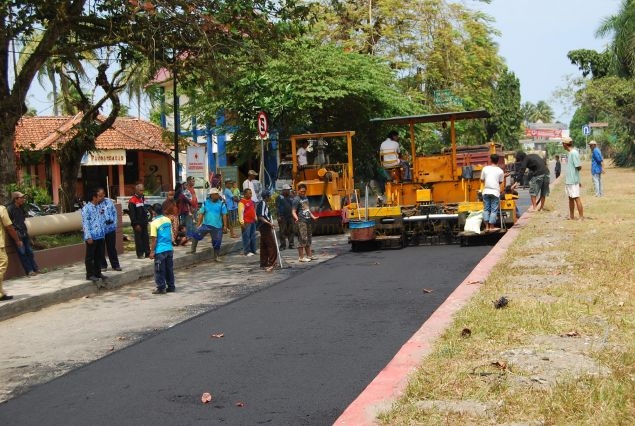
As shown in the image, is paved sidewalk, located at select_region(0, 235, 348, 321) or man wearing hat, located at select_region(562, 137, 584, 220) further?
man wearing hat, located at select_region(562, 137, 584, 220)

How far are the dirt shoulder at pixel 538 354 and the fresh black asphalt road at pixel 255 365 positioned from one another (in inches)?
29.5

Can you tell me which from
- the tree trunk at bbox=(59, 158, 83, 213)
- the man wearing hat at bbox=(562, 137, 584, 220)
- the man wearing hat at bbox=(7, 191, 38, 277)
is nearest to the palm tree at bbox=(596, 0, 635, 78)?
the man wearing hat at bbox=(562, 137, 584, 220)

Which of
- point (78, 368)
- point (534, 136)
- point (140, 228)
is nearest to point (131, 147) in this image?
point (140, 228)

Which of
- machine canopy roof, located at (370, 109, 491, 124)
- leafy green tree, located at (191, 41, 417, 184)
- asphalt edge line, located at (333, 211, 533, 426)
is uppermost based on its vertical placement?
leafy green tree, located at (191, 41, 417, 184)

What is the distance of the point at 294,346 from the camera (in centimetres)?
794

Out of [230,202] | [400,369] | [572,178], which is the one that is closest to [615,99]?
[572,178]

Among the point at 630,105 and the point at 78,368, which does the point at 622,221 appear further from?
the point at 630,105

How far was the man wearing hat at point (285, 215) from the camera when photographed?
1733cm

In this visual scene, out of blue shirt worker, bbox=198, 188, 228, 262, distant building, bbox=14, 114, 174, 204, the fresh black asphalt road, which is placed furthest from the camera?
distant building, bbox=14, 114, 174, 204

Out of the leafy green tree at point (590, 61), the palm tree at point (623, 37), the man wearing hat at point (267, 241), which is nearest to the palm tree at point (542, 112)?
the leafy green tree at point (590, 61)

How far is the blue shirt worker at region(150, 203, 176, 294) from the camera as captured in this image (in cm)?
1261

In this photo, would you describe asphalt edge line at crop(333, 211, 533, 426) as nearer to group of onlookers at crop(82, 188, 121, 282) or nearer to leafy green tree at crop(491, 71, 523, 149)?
group of onlookers at crop(82, 188, 121, 282)

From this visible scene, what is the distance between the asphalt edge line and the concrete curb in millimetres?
6370

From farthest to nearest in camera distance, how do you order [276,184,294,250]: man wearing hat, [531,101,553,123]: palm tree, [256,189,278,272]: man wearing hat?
[531,101,553,123]: palm tree
[276,184,294,250]: man wearing hat
[256,189,278,272]: man wearing hat
